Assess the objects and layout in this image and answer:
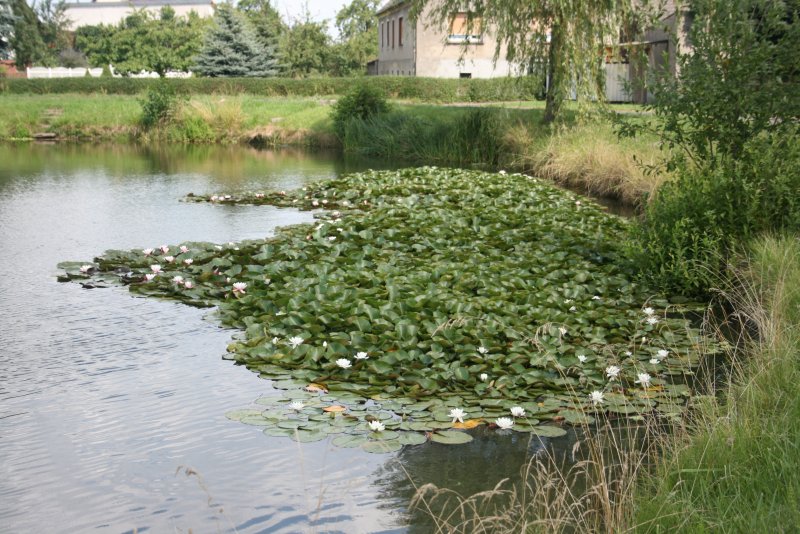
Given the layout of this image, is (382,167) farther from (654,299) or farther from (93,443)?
(93,443)

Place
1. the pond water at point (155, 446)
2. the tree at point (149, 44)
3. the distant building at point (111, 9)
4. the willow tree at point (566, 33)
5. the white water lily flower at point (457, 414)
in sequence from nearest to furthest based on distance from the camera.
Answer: the pond water at point (155, 446)
the white water lily flower at point (457, 414)
the willow tree at point (566, 33)
the tree at point (149, 44)
the distant building at point (111, 9)

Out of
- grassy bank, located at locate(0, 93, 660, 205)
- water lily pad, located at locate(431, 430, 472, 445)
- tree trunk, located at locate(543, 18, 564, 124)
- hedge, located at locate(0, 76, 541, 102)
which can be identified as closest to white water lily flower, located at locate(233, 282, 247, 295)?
water lily pad, located at locate(431, 430, 472, 445)

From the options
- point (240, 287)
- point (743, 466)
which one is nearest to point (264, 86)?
point (240, 287)

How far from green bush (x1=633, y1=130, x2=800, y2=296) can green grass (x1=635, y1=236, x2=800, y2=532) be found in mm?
2619

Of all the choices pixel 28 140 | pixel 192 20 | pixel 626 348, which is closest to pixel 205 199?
pixel 626 348

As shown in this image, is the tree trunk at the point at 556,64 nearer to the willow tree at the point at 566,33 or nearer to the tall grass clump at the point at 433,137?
the willow tree at the point at 566,33

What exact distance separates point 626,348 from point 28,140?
2622 cm

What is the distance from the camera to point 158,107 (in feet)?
90.6

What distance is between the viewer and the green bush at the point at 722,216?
7.32 meters

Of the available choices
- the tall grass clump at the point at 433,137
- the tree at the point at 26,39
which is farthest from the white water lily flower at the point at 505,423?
the tree at the point at 26,39

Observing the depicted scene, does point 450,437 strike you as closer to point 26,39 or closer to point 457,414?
point 457,414

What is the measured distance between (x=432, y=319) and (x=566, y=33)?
1209 cm

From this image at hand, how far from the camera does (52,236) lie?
35.2 ft

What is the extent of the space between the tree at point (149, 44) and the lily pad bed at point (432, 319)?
50.5 metres
